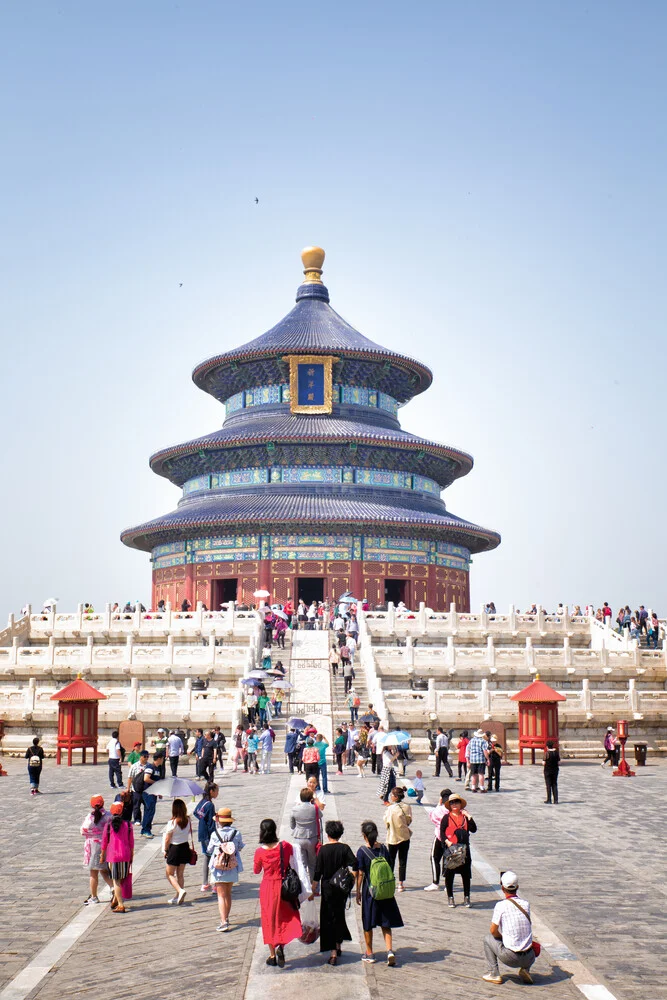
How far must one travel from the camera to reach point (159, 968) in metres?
11.2

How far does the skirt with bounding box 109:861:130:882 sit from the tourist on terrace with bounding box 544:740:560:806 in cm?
1087

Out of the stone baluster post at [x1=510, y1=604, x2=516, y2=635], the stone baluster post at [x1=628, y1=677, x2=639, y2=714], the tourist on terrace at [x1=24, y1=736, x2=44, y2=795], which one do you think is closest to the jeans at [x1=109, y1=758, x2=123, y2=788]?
the tourist on terrace at [x1=24, y1=736, x2=44, y2=795]

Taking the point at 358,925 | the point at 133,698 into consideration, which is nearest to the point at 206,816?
the point at 358,925

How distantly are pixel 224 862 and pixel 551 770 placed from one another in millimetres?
11602

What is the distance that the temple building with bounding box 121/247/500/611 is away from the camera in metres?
56.4

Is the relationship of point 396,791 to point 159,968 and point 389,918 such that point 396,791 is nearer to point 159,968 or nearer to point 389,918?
point 389,918

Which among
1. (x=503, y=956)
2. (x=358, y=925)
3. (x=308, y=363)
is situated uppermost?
(x=308, y=363)

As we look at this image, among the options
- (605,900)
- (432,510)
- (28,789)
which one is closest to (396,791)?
(605,900)

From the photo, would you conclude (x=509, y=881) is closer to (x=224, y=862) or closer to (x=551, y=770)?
(x=224, y=862)

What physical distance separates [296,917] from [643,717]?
79.7 ft

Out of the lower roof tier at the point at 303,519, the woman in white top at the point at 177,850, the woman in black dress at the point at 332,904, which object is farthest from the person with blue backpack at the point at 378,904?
the lower roof tier at the point at 303,519

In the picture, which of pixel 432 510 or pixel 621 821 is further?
pixel 432 510

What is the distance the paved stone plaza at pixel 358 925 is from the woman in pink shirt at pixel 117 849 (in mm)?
376

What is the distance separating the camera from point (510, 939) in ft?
35.5
